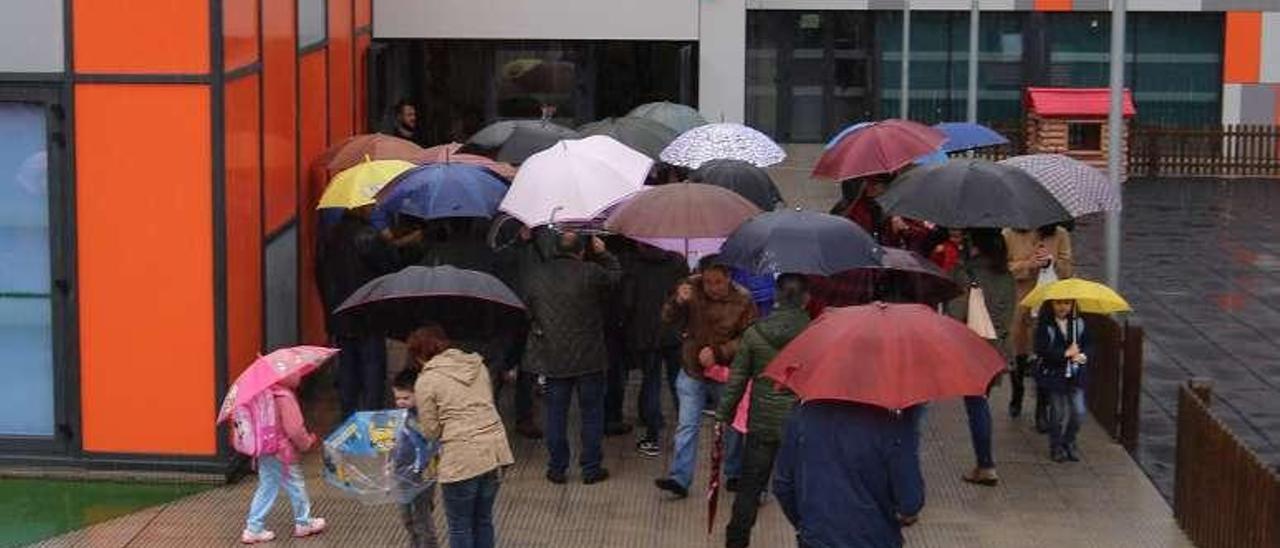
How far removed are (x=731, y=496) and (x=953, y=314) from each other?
79.2 inches

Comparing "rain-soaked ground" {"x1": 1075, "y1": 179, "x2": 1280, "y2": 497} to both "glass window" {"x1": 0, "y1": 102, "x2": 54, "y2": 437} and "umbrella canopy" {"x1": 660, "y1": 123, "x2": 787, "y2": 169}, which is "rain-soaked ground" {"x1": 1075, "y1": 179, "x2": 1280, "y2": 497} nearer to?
"umbrella canopy" {"x1": 660, "y1": 123, "x2": 787, "y2": 169}

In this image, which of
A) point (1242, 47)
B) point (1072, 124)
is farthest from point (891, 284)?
point (1242, 47)

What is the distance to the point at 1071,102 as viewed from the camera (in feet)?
107

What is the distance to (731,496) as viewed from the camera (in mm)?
12242

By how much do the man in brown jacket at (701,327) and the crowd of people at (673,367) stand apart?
11mm

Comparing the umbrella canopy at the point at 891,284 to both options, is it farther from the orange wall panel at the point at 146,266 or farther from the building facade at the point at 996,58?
the building facade at the point at 996,58

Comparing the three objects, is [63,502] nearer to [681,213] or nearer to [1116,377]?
[681,213]

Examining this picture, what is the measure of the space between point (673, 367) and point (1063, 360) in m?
2.36

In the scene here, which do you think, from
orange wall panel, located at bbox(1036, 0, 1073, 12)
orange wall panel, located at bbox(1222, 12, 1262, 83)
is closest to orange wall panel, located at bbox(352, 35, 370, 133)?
orange wall panel, located at bbox(1036, 0, 1073, 12)

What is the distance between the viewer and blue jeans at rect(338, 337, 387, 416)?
13.6 meters

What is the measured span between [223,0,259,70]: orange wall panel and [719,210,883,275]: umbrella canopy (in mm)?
3190

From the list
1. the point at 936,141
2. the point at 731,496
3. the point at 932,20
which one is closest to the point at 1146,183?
the point at 932,20

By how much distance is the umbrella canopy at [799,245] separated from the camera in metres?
11.0

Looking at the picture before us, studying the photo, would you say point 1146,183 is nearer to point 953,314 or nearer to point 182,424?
point 953,314
